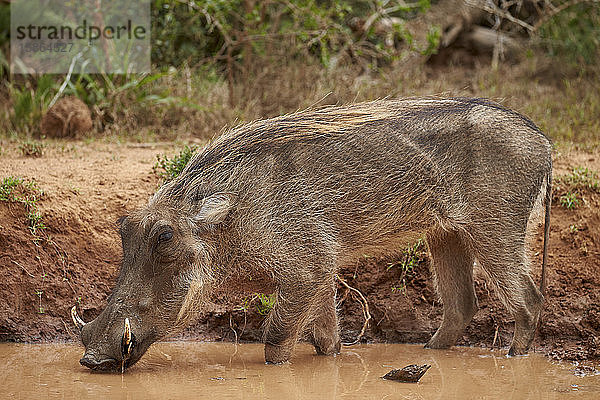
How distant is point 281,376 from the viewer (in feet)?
12.9

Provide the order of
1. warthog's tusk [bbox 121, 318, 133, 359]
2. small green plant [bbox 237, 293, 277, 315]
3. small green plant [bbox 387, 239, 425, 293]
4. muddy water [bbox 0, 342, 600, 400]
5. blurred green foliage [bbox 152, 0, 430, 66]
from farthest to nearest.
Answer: blurred green foliage [bbox 152, 0, 430, 66] → small green plant [bbox 387, 239, 425, 293] → small green plant [bbox 237, 293, 277, 315] → warthog's tusk [bbox 121, 318, 133, 359] → muddy water [bbox 0, 342, 600, 400]

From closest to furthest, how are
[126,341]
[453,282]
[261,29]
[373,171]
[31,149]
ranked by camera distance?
[126,341]
[373,171]
[453,282]
[31,149]
[261,29]

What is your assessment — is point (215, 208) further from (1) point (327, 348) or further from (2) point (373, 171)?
(1) point (327, 348)

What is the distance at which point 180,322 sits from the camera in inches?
157

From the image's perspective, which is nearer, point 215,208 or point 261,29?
point 215,208

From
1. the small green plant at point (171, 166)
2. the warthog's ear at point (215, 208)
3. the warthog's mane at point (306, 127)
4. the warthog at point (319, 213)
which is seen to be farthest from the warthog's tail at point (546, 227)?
the small green plant at point (171, 166)

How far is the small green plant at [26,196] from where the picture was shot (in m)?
4.90

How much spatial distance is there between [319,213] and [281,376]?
2.70 feet

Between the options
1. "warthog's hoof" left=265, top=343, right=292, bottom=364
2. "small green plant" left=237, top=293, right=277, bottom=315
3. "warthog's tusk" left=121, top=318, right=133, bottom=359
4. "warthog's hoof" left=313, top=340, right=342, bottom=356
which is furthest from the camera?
"small green plant" left=237, top=293, right=277, bottom=315

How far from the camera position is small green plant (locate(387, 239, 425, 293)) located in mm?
5039

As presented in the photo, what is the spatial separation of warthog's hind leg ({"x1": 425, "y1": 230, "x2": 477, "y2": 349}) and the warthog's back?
434mm

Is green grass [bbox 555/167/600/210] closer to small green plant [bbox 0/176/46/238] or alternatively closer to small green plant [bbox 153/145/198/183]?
small green plant [bbox 153/145/198/183]

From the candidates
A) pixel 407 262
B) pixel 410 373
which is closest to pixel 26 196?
pixel 407 262

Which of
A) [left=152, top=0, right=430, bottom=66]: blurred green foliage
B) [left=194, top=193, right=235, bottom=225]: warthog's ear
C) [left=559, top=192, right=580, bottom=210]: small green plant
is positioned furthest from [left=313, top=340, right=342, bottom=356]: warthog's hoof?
[left=152, top=0, right=430, bottom=66]: blurred green foliage
